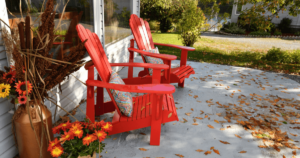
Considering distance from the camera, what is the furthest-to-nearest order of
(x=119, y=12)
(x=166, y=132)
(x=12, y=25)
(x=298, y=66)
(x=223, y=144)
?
(x=298, y=66), (x=119, y=12), (x=166, y=132), (x=223, y=144), (x=12, y=25)

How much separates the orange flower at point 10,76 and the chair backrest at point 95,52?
55 cm

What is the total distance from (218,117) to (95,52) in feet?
5.71

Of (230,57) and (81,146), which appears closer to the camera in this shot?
(81,146)

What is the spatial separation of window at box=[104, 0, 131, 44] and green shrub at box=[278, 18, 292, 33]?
14.1 m

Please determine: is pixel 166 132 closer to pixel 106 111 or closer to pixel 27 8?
pixel 106 111

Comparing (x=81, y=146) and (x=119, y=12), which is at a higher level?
(x=119, y=12)

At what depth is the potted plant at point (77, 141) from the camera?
136cm

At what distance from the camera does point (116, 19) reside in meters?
4.07

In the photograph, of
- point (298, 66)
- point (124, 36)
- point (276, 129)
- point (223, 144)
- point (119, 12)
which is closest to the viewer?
point (223, 144)

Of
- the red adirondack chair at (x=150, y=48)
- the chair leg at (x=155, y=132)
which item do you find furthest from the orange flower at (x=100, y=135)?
the red adirondack chair at (x=150, y=48)

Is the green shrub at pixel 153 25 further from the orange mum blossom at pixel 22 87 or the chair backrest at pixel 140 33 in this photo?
the orange mum blossom at pixel 22 87

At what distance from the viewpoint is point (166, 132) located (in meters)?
2.23

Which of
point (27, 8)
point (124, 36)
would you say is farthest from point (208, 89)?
point (27, 8)

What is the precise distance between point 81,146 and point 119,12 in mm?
3378
